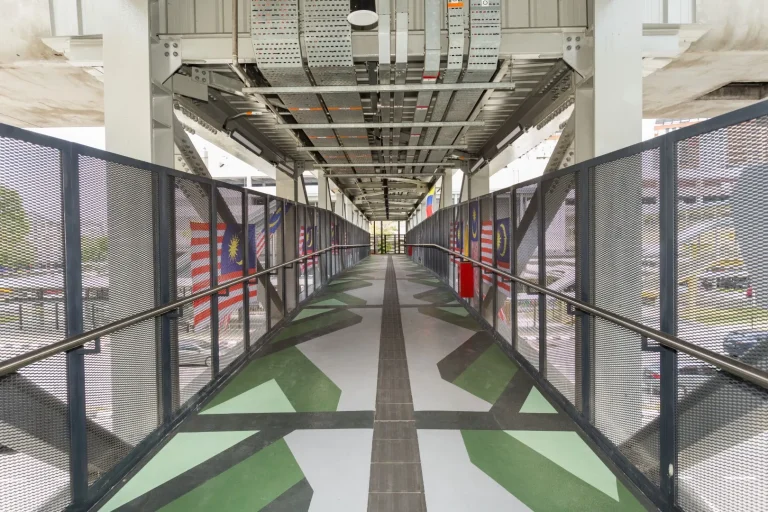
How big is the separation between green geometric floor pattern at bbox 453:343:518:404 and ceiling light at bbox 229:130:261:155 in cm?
564

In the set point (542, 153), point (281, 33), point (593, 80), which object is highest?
point (542, 153)

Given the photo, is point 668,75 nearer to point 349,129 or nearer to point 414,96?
point 414,96

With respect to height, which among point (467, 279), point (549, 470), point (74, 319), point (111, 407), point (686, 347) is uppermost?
point (74, 319)

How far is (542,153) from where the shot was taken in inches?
859

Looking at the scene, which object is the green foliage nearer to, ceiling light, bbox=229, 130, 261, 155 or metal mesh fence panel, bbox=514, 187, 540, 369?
metal mesh fence panel, bbox=514, 187, 540, 369

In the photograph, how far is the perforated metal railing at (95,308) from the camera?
1.59 metres

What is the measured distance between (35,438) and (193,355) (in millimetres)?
1485

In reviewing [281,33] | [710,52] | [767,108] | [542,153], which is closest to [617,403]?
[767,108]

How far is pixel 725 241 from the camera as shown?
60.4 inches

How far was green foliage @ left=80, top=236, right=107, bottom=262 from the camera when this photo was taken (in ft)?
6.43

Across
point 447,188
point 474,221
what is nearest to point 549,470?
point 474,221

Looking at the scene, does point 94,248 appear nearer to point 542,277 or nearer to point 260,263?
point 260,263

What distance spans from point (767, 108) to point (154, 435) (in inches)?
133

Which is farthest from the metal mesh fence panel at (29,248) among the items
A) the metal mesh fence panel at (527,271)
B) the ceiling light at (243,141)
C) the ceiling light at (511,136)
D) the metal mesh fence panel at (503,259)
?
the ceiling light at (511,136)
